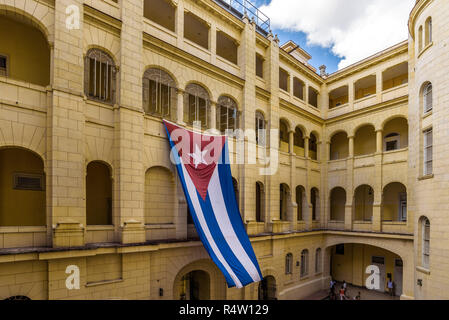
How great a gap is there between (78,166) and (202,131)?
257 inches

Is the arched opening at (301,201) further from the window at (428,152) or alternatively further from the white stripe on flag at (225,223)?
the white stripe on flag at (225,223)

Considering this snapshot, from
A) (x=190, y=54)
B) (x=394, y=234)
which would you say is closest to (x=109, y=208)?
(x=190, y=54)

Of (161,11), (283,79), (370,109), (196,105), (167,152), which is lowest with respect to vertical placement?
(167,152)

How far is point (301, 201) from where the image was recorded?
2403 cm

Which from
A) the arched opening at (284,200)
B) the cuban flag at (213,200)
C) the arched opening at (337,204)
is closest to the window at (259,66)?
the cuban flag at (213,200)

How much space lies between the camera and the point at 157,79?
1409cm

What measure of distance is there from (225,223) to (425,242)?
1036cm

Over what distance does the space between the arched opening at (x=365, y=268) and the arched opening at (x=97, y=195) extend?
18.3 metres

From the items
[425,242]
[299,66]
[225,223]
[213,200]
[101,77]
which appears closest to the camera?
[101,77]

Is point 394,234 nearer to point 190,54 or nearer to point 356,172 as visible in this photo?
point 356,172

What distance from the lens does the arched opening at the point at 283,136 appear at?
22.0 metres

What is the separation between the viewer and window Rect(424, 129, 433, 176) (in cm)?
1448

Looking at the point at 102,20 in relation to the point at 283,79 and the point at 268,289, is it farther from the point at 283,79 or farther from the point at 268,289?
the point at 268,289

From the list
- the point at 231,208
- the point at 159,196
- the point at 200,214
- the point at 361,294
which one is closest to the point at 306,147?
the point at 231,208
